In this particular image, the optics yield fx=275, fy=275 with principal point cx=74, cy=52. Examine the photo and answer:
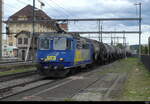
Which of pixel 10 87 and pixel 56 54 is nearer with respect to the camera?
pixel 10 87

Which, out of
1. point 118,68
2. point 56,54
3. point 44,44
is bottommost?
point 118,68

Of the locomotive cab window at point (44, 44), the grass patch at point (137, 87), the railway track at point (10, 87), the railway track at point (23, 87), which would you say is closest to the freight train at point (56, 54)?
the locomotive cab window at point (44, 44)

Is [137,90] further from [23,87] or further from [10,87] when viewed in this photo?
[10,87]

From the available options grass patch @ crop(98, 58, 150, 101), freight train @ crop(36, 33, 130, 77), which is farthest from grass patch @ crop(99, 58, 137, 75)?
freight train @ crop(36, 33, 130, 77)

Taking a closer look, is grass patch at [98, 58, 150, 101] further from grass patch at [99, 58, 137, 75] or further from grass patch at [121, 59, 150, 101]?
grass patch at [99, 58, 137, 75]

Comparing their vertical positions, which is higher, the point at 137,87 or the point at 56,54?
the point at 56,54

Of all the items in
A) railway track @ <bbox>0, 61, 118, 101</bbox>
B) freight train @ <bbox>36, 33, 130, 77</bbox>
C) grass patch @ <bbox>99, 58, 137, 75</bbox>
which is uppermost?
freight train @ <bbox>36, 33, 130, 77</bbox>

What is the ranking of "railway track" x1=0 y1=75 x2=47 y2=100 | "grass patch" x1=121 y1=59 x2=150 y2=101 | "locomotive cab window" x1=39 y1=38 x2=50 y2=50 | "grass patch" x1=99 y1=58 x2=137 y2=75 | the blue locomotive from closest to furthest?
1. "grass patch" x1=121 y1=59 x2=150 y2=101
2. "railway track" x1=0 y1=75 x2=47 y2=100
3. the blue locomotive
4. "locomotive cab window" x1=39 y1=38 x2=50 y2=50
5. "grass patch" x1=99 y1=58 x2=137 y2=75

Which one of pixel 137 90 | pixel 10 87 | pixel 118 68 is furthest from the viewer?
pixel 118 68

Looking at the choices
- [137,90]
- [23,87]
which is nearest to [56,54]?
[23,87]

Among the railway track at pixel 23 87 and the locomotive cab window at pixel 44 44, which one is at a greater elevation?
the locomotive cab window at pixel 44 44

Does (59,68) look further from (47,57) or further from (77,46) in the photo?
(77,46)

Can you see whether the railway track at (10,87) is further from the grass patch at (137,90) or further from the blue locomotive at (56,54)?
the grass patch at (137,90)

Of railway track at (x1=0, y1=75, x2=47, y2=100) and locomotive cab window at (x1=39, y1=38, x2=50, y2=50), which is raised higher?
locomotive cab window at (x1=39, y1=38, x2=50, y2=50)
